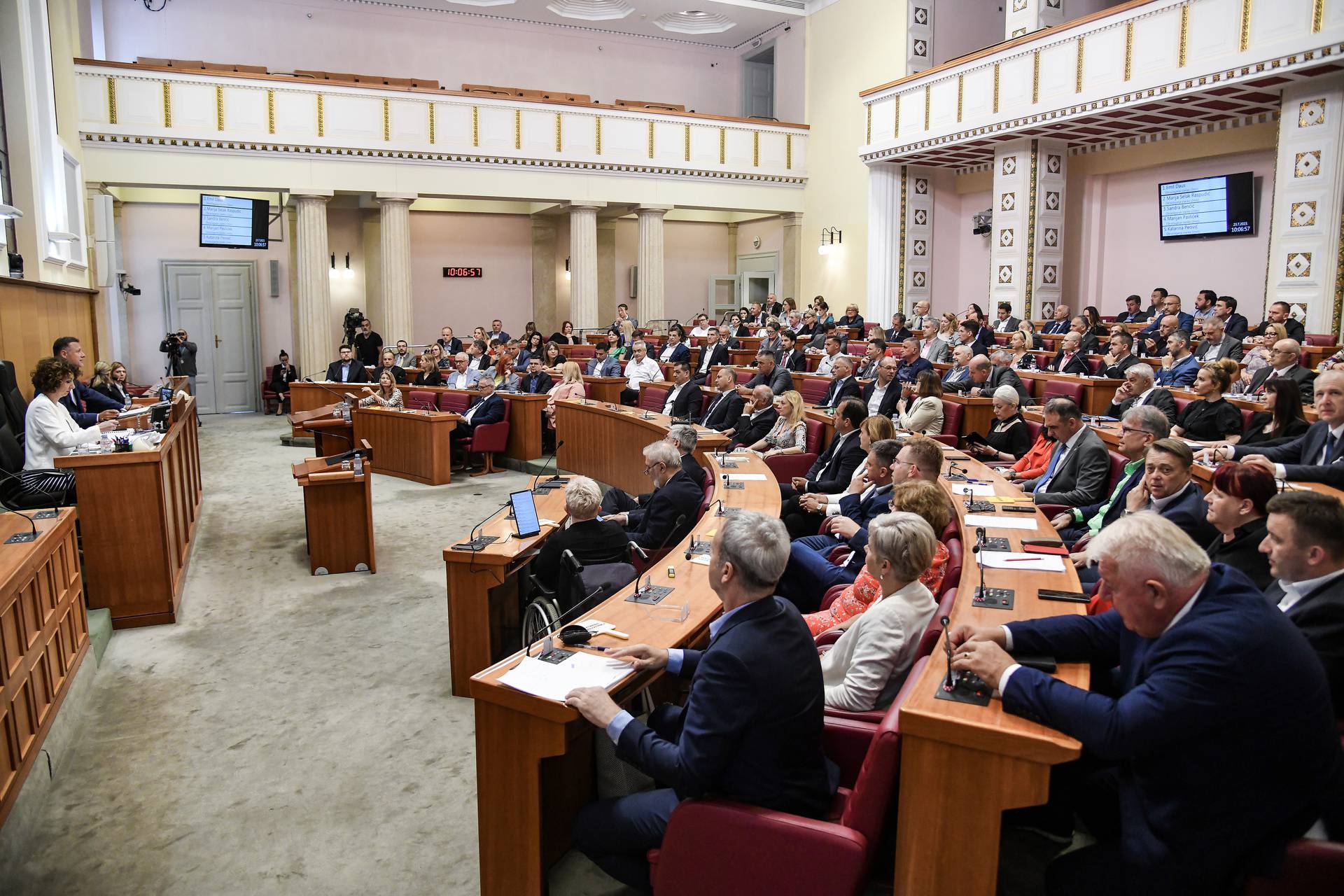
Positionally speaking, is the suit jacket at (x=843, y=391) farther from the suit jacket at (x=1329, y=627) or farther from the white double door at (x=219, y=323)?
the white double door at (x=219, y=323)

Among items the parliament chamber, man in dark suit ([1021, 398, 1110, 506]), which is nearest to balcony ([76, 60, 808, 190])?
the parliament chamber

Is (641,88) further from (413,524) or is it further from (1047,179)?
(413,524)

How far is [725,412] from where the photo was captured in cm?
892

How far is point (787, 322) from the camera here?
50.7 feet

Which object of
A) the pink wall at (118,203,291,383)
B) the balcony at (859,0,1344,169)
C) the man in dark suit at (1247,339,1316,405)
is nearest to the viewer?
the man in dark suit at (1247,339,1316,405)

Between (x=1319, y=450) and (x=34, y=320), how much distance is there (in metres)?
10.6

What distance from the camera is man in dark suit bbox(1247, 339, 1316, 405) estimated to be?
259 inches

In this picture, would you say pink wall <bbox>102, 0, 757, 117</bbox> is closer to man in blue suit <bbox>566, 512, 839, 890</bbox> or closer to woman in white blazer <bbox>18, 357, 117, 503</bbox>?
woman in white blazer <bbox>18, 357, 117, 503</bbox>

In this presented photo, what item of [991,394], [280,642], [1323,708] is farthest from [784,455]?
[1323,708]

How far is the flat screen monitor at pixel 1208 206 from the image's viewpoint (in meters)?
11.5

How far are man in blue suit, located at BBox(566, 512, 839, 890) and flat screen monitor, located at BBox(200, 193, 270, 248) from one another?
42.3 feet

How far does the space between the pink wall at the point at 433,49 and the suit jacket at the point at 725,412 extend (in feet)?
34.9

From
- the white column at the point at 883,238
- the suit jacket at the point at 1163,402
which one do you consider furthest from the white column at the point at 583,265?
the suit jacket at the point at 1163,402

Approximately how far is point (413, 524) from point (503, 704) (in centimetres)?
570
